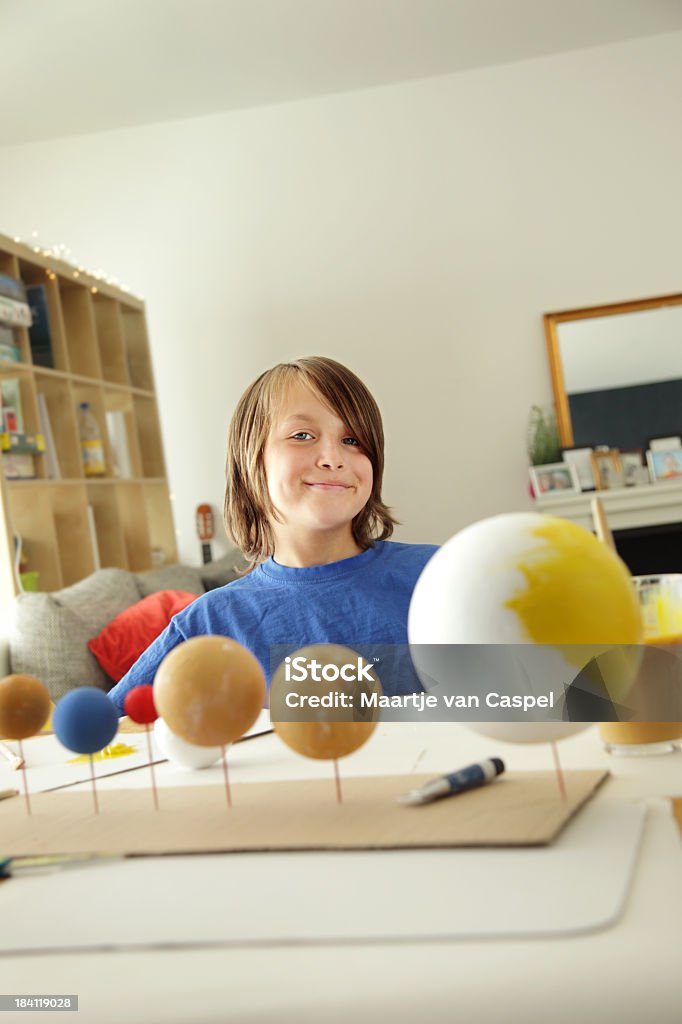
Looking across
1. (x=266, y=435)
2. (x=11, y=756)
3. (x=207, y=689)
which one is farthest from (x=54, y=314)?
(x=207, y=689)

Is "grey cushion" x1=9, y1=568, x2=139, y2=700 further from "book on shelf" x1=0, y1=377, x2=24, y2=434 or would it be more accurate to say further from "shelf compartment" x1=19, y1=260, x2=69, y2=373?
"shelf compartment" x1=19, y1=260, x2=69, y2=373

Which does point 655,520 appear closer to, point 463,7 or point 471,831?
point 463,7

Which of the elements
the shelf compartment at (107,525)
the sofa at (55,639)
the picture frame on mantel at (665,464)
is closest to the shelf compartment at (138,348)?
the shelf compartment at (107,525)

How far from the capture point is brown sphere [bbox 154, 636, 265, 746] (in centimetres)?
64

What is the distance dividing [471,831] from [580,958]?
0.14 meters

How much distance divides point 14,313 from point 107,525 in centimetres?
98

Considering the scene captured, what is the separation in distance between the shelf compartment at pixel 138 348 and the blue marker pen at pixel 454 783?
407 cm

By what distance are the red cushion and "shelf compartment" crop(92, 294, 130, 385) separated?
1.47m

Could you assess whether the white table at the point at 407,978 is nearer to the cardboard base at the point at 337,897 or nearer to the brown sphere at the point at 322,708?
the cardboard base at the point at 337,897

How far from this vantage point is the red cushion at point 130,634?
300 cm

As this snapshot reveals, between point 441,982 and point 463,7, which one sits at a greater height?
point 463,7

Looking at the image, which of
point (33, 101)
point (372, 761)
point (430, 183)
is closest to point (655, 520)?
point (430, 183)

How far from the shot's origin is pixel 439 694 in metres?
0.70

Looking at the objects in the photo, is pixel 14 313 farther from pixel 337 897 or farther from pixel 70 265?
pixel 337 897
